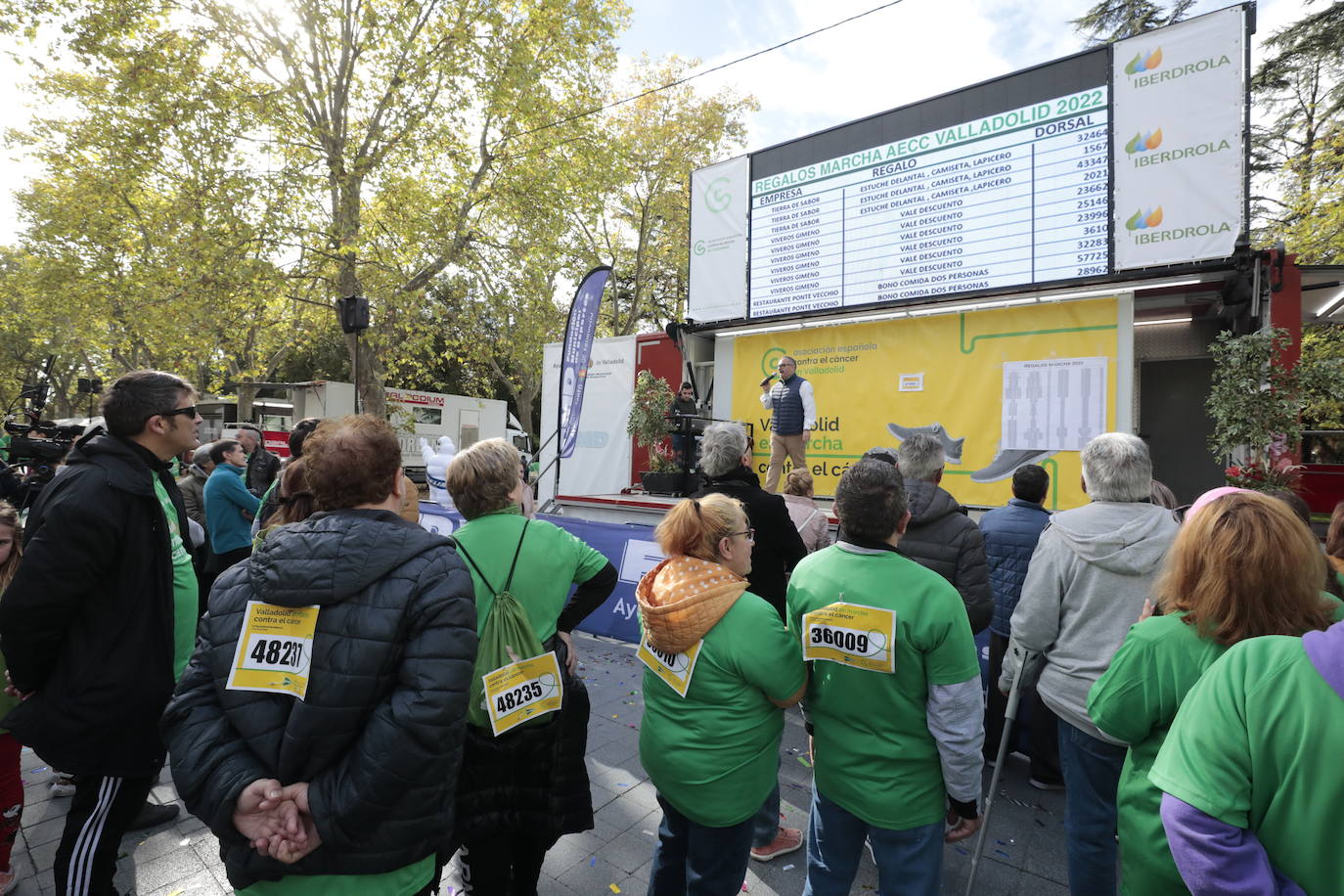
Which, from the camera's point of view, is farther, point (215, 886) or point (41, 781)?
point (41, 781)

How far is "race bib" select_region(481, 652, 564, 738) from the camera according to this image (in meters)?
1.92

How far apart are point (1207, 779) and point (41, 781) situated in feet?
16.1

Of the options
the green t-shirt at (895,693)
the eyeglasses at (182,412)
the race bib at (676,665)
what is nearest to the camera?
the green t-shirt at (895,693)

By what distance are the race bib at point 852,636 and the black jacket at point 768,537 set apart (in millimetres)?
1043

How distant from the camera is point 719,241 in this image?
870 cm

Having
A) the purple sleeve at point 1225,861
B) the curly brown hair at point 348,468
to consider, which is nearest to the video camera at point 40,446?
the curly brown hair at point 348,468

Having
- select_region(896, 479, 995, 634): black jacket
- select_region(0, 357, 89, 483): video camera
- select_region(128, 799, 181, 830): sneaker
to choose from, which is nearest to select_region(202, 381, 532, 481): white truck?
select_region(0, 357, 89, 483): video camera

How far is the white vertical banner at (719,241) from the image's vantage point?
27.9ft

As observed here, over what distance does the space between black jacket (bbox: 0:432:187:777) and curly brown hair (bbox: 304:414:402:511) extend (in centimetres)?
99

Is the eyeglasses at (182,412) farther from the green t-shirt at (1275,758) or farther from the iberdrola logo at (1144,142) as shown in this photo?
the iberdrola logo at (1144,142)

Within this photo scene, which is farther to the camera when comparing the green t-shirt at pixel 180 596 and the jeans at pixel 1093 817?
the green t-shirt at pixel 180 596

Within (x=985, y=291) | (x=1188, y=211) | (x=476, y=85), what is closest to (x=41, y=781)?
(x=985, y=291)

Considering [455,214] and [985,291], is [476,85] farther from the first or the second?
[985,291]

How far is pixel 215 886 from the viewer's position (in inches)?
99.2
